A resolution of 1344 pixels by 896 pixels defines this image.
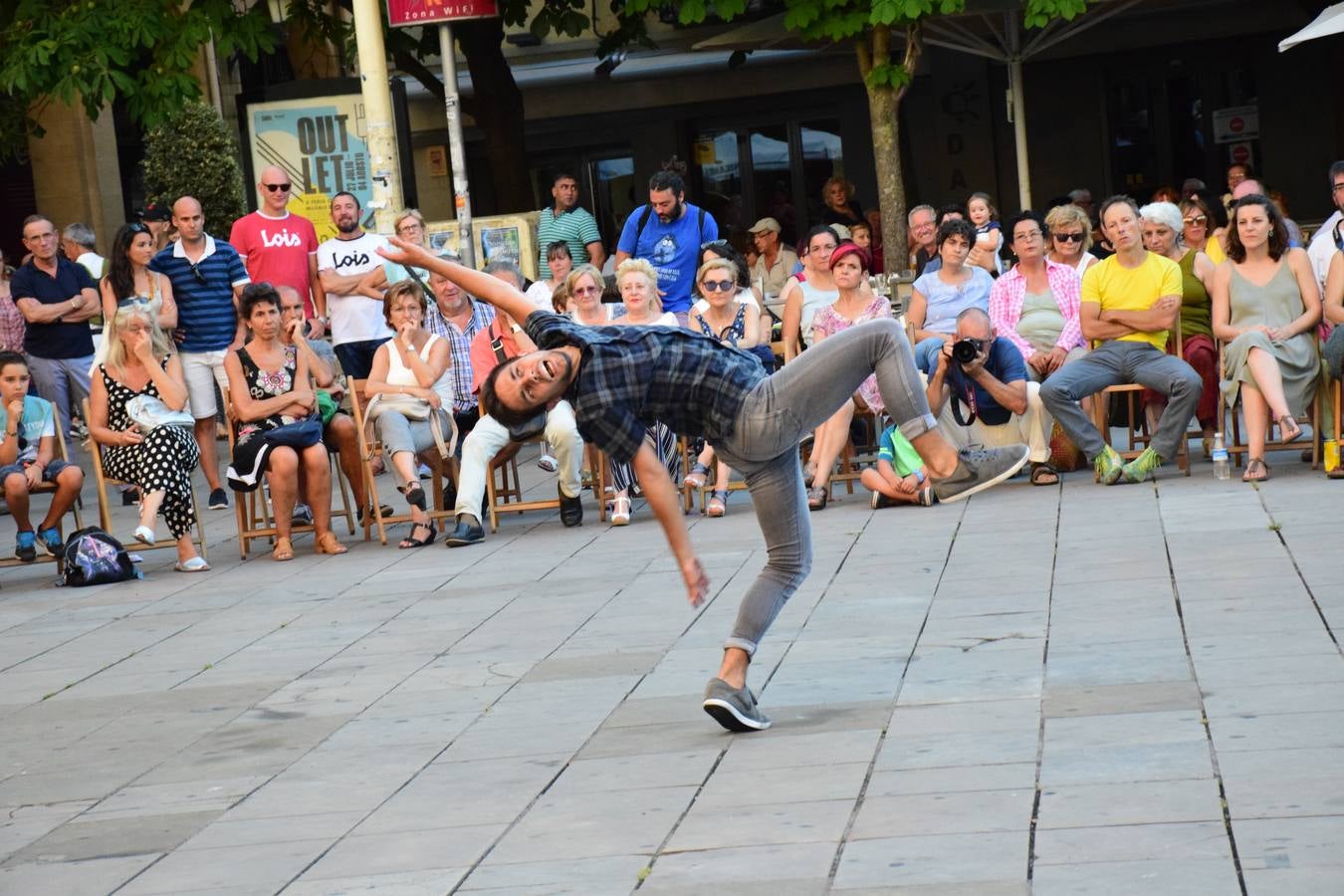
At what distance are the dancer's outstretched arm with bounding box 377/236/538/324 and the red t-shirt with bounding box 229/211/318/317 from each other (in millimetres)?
7491

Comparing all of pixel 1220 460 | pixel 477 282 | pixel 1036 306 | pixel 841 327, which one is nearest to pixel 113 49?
pixel 841 327

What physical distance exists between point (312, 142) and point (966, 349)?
8331 mm

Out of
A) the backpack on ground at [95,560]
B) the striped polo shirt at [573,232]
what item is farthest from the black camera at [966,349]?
the striped polo shirt at [573,232]

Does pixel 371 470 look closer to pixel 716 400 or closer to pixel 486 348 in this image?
pixel 486 348

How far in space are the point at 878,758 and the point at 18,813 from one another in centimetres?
263

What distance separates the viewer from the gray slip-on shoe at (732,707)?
608 cm

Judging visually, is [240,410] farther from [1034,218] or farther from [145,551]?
[1034,218]

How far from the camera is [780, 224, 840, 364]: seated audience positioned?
12.3 metres

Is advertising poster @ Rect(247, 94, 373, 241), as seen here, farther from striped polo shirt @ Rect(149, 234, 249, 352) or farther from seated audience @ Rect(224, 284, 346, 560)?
seated audience @ Rect(224, 284, 346, 560)

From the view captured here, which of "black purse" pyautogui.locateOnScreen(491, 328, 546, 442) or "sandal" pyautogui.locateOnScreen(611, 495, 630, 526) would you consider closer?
"black purse" pyautogui.locateOnScreen(491, 328, 546, 442)

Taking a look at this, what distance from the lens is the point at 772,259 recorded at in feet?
56.1

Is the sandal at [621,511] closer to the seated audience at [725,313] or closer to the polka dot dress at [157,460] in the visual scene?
the seated audience at [725,313]

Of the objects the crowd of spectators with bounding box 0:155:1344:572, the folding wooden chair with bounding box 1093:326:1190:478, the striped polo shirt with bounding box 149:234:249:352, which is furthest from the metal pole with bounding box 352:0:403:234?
the folding wooden chair with bounding box 1093:326:1190:478

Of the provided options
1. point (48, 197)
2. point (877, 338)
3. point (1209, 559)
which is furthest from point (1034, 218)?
point (48, 197)
